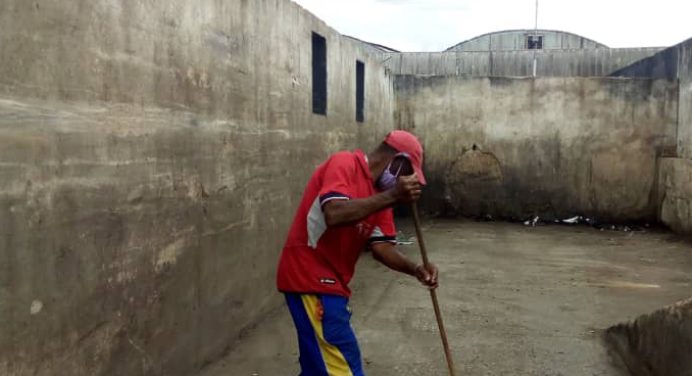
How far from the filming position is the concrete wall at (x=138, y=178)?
2.49 metres

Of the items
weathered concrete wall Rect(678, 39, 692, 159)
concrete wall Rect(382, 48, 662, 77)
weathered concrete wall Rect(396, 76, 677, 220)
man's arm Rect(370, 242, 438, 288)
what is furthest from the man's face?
concrete wall Rect(382, 48, 662, 77)

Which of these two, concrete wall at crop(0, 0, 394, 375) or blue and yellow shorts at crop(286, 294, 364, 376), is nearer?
concrete wall at crop(0, 0, 394, 375)

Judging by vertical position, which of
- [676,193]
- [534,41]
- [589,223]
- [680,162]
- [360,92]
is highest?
[534,41]

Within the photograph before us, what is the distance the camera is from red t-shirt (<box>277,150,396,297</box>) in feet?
8.55

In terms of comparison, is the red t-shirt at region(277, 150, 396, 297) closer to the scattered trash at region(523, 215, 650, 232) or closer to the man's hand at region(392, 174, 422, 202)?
the man's hand at region(392, 174, 422, 202)

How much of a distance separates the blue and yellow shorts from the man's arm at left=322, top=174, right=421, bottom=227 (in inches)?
14.3

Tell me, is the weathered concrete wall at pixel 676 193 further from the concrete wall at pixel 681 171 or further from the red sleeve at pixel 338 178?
the red sleeve at pixel 338 178

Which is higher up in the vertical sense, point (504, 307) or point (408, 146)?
point (408, 146)

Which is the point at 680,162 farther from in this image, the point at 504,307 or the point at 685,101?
the point at 504,307

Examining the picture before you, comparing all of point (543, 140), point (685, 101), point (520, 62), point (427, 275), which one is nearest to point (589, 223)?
point (543, 140)

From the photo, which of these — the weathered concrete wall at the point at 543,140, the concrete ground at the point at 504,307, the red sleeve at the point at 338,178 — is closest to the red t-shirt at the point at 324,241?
the red sleeve at the point at 338,178

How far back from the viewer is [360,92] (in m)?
9.04

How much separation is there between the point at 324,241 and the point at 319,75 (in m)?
4.38

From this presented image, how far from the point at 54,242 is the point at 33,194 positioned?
24 centimetres
